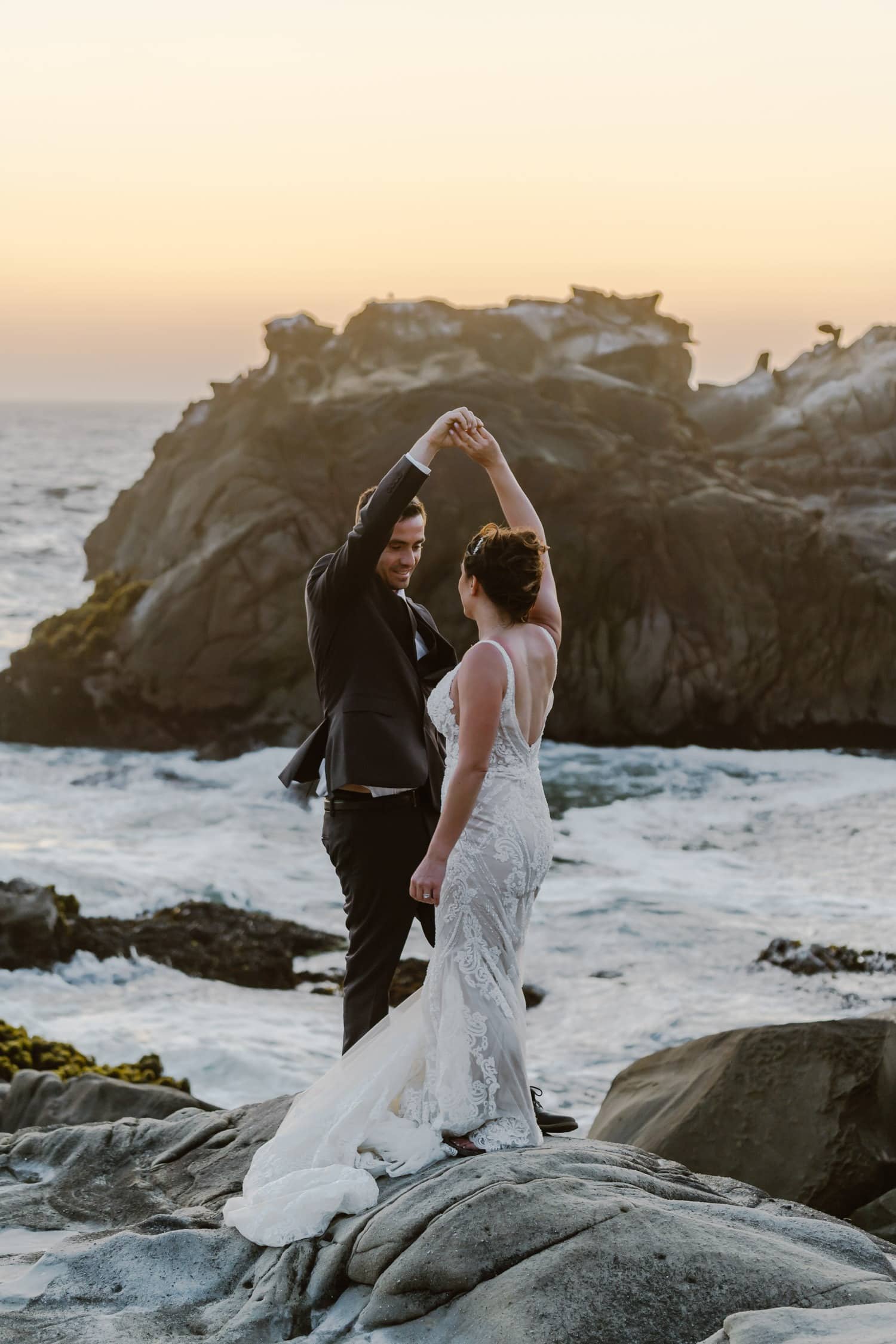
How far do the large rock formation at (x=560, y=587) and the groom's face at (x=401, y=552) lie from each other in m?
17.2

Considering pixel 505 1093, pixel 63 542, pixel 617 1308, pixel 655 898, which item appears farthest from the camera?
pixel 63 542

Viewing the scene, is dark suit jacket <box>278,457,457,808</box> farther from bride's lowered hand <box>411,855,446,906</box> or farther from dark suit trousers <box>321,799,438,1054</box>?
bride's lowered hand <box>411,855,446,906</box>

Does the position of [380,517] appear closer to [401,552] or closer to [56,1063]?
[401,552]

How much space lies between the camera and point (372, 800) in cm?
452

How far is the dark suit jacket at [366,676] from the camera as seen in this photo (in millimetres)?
4438

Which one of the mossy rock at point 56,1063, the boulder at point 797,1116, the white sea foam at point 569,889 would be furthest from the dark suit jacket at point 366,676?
the white sea foam at point 569,889

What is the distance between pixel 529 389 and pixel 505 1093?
22539 mm

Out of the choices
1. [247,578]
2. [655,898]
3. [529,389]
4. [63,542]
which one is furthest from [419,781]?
[63,542]

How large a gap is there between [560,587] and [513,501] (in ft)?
61.9

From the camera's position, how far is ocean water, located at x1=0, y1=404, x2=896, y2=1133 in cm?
1042

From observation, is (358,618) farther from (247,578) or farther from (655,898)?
(247,578)

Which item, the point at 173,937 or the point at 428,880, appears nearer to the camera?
the point at 428,880

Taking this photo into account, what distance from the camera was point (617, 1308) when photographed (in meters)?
3.30

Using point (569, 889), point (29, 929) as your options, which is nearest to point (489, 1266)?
point (29, 929)
